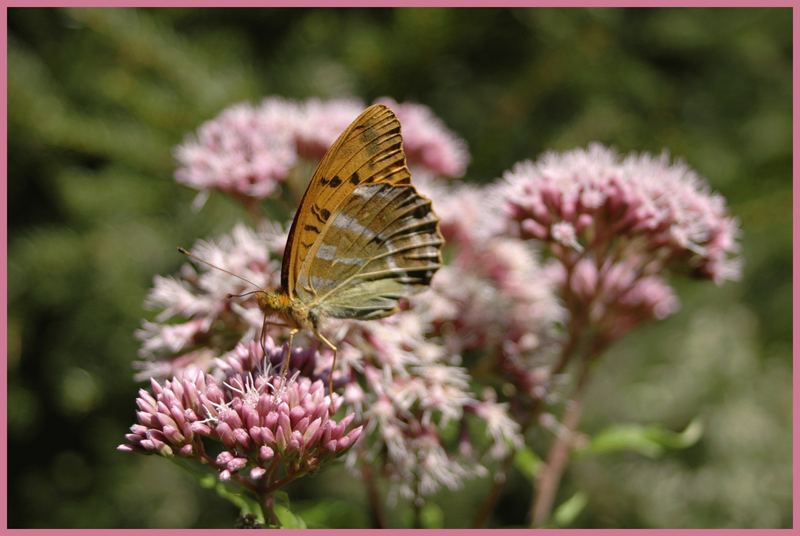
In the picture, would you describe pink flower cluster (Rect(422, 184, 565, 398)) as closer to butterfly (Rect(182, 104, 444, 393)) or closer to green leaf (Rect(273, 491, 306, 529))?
butterfly (Rect(182, 104, 444, 393))

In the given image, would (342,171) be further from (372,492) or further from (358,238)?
(372,492)

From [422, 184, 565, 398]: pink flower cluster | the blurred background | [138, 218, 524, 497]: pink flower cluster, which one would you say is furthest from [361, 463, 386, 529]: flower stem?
the blurred background

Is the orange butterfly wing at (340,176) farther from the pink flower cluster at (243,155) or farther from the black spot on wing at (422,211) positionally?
the pink flower cluster at (243,155)

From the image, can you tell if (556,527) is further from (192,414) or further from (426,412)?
(192,414)

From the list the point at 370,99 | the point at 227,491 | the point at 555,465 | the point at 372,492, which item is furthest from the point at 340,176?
the point at 370,99

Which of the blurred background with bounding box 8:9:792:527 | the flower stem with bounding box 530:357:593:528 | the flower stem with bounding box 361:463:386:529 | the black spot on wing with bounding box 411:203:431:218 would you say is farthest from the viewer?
the blurred background with bounding box 8:9:792:527

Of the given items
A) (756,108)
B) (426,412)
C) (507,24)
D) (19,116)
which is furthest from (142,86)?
(756,108)

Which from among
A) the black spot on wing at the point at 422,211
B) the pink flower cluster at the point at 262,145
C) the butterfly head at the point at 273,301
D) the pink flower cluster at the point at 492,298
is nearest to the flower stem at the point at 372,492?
the pink flower cluster at the point at 492,298
